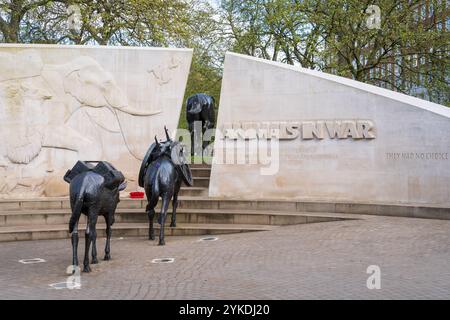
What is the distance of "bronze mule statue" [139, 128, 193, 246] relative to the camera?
960cm

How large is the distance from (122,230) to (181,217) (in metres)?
1.39

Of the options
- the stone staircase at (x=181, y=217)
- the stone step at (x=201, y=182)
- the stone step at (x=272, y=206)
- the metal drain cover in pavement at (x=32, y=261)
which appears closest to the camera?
the metal drain cover in pavement at (x=32, y=261)

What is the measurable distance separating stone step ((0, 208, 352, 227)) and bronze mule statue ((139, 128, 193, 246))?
162cm

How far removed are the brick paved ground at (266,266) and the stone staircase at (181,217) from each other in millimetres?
524

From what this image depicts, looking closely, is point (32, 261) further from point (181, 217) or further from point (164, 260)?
point (181, 217)

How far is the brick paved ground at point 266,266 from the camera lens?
19.6ft

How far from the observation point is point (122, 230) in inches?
428

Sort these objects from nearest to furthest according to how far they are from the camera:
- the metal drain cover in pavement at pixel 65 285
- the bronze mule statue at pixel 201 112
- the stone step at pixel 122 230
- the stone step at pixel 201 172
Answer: the metal drain cover in pavement at pixel 65 285 → the stone step at pixel 122 230 → the stone step at pixel 201 172 → the bronze mule statue at pixel 201 112

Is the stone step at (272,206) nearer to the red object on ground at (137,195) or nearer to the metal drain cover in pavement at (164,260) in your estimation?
the red object on ground at (137,195)

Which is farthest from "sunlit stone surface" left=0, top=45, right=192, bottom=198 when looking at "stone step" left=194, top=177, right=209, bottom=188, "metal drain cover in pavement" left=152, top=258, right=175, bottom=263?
"metal drain cover in pavement" left=152, top=258, right=175, bottom=263

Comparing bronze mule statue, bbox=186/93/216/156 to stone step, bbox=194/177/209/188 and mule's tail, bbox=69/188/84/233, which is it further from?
mule's tail, bbox=69/188/84/233

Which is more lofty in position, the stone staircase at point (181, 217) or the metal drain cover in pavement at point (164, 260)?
the stone staircase at point (181, 217)

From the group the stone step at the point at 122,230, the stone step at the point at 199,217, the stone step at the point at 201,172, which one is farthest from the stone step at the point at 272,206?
the stone step at the point at 201,172
